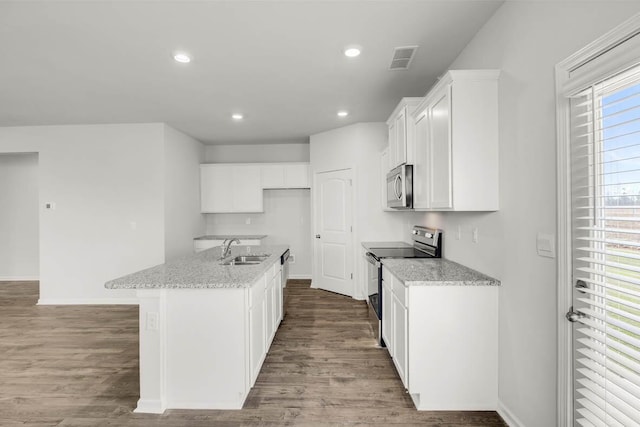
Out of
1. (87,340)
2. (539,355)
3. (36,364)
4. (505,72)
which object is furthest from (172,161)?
(539,355)

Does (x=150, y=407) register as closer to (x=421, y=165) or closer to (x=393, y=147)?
(x=421, y=165)

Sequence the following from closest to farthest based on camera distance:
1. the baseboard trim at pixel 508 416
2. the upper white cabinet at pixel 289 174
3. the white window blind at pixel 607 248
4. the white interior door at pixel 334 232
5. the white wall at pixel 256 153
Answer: the white window blind at pixel 607 248
the baseboard trim at pixel 508 416
the white interior door at pixel 334 232
the upper white cabinet at pixel 289 174
the white wall at pixel 256 153

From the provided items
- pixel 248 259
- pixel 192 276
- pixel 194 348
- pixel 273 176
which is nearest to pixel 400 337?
pixel 194 348

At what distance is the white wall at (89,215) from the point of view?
446 centimetres

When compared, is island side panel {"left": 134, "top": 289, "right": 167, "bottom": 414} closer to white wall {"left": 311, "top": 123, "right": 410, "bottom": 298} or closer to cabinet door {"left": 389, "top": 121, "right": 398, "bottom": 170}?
cabinet door {"left": 389, "top": 121, "right": 398, "bottom": 170}

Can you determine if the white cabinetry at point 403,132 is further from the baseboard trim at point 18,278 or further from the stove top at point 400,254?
the baseboard trim at point 18,278

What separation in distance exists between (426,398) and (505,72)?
2.18 m

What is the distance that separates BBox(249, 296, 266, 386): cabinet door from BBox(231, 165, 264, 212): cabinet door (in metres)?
3.31

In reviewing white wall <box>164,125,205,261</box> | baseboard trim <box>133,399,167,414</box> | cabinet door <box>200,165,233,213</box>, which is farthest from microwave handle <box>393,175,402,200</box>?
cabinet door <box>200,165,233,213</box>

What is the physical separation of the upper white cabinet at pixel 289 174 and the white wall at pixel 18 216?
470 cm

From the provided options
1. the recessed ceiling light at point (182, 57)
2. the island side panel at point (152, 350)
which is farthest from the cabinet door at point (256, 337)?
the recessed ceiling light at point (182, 57)

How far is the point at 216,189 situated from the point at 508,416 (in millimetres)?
5163

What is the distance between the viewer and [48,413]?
2.10 m

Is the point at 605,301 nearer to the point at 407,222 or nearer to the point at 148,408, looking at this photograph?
the point at 148,408
